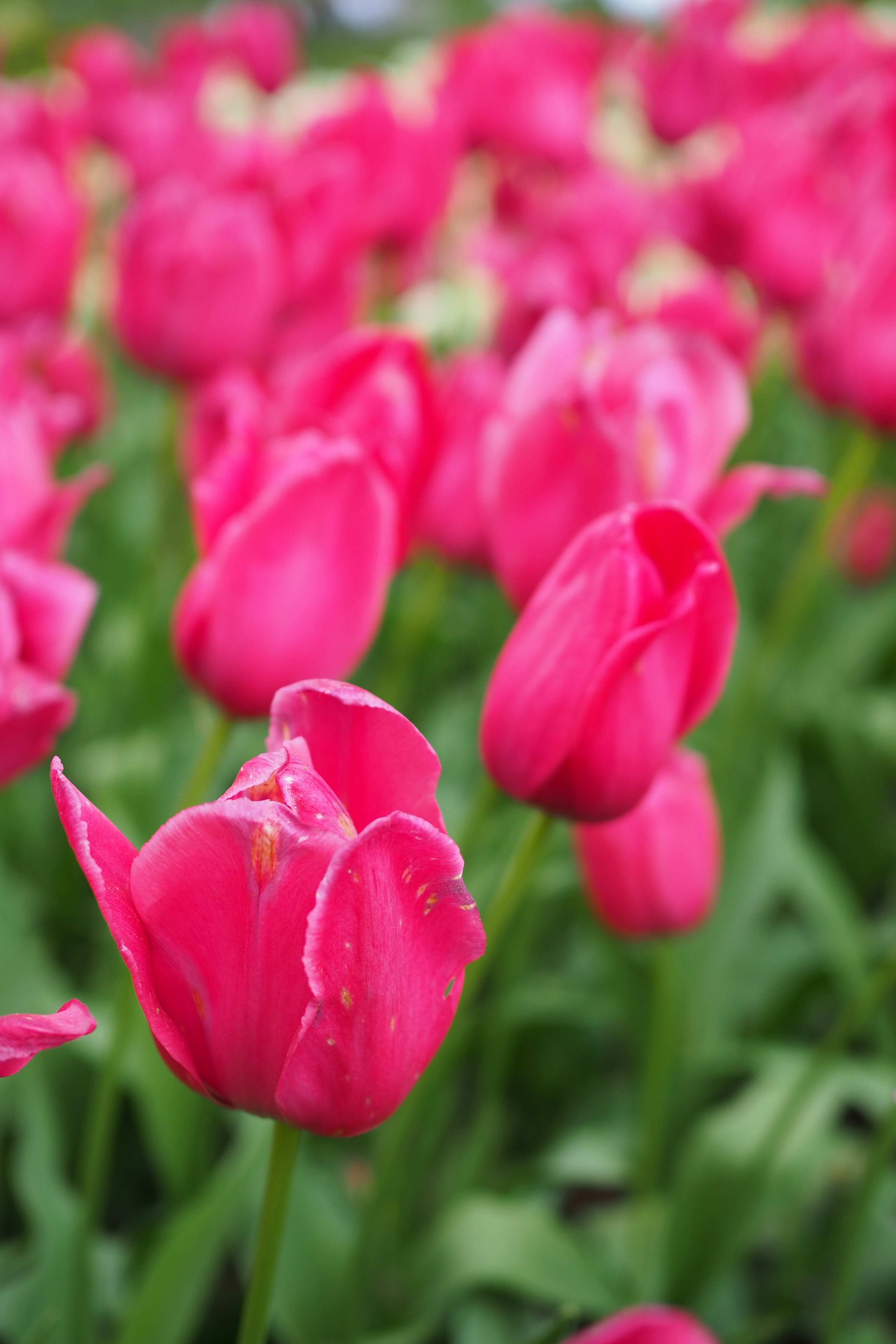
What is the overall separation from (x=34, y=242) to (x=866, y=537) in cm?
144

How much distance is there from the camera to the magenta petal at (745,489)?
70cm

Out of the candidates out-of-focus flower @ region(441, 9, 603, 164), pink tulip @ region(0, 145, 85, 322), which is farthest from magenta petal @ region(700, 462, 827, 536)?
out-of-focus flower @ region(441, 9, 603, 164)

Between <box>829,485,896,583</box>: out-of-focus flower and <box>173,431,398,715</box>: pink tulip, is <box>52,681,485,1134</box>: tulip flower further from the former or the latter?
<box>829,485,896,583</box>: out-of-focus flower

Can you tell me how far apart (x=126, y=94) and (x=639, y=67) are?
41.0 inches

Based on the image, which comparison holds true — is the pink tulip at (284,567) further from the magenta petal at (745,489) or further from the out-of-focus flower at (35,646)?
the magenta petal at (745,489)

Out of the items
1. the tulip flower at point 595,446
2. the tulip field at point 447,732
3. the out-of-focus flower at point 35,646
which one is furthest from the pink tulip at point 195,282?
the out-of-focus flower at point 35,646

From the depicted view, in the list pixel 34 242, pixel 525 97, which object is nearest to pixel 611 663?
pixel 34 242

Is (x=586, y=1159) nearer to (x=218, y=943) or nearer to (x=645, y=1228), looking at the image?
(x=645, y=1228)

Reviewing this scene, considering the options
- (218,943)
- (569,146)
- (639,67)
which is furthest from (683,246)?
(218,943)

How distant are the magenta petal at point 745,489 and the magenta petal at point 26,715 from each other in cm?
35

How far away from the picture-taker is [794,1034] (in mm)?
1377

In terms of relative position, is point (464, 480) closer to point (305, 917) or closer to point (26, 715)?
point (26, 715)

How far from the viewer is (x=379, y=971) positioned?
40cm

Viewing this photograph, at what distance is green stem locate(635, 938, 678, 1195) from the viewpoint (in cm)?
95
